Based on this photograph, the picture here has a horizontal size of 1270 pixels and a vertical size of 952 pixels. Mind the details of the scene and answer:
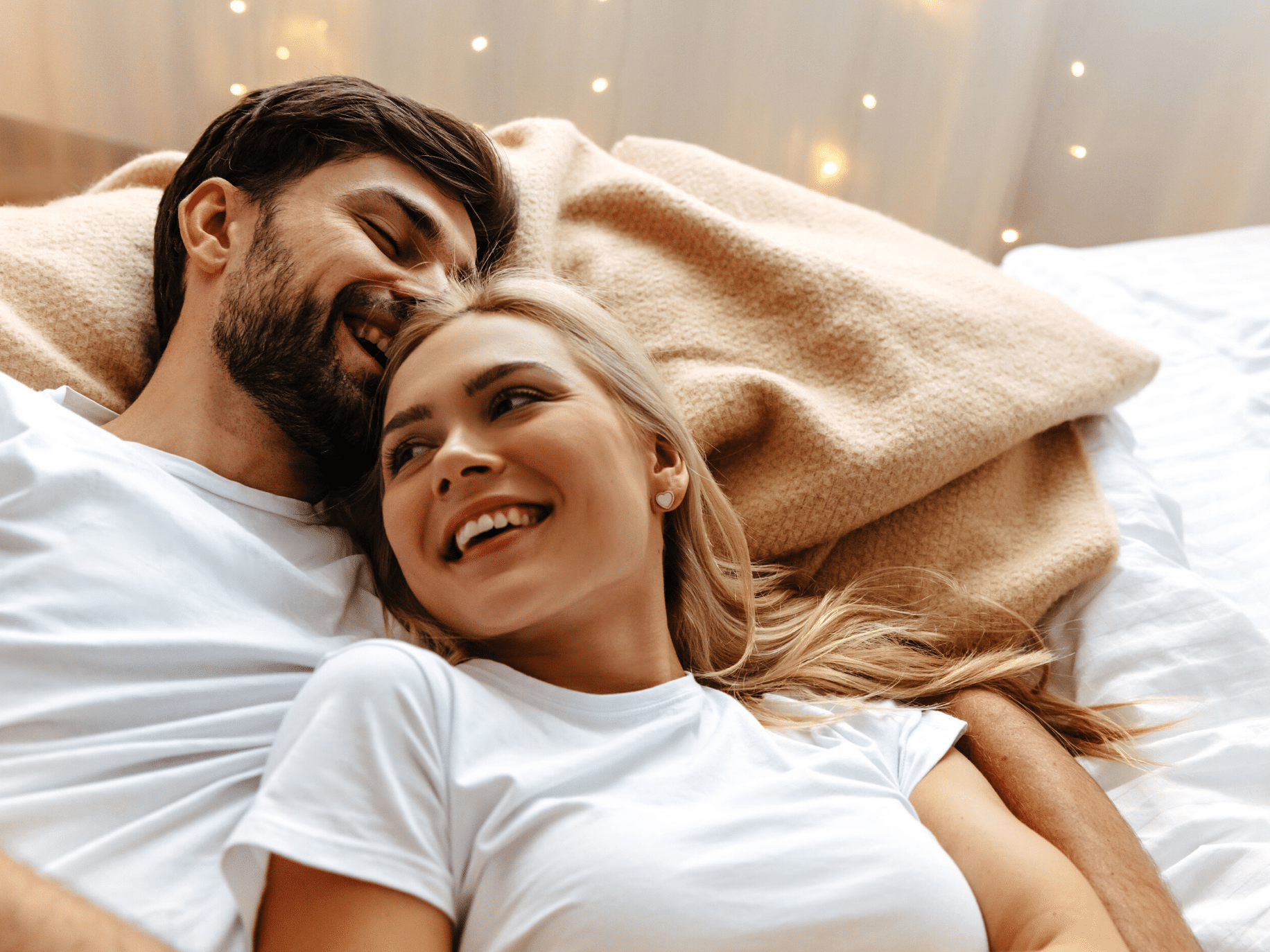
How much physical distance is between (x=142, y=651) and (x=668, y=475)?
0.49 metres

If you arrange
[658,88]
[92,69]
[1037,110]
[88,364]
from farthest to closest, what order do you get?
[1037,110], [658,88], [92,69], [88,364]

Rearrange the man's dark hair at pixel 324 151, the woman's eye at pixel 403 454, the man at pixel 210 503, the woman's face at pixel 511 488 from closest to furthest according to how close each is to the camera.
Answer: the man at pixel 210 503, the woman's face at pixel 511 488, the woman's eye at pixel 403 454, the man's dark hair at pixel 324 151

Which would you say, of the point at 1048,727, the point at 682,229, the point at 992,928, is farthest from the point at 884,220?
the point at 992,928

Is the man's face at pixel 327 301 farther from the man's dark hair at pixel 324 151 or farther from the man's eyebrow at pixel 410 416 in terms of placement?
the man's eyebrow at pixel 410 416

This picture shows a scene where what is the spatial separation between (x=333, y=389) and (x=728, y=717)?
537 mm

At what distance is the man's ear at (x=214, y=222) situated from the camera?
1151 millimetres

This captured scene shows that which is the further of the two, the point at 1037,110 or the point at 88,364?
the point at 1037,110

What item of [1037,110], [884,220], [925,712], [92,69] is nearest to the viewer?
[925,712]

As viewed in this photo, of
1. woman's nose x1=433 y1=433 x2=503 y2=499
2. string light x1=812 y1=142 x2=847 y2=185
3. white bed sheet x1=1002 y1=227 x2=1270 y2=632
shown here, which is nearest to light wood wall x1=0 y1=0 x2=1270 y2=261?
string light x1=812 y1=142 x2=847 y2=185

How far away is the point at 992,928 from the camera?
2.56ft

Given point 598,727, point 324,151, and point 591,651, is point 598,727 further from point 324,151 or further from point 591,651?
point 324,151

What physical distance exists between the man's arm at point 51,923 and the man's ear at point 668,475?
1.80 ft

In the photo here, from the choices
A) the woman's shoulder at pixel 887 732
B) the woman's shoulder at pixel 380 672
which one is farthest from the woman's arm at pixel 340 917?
the woman's shoulder at pixel 887 732

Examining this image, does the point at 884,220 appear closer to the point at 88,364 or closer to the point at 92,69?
the point at 88,364
